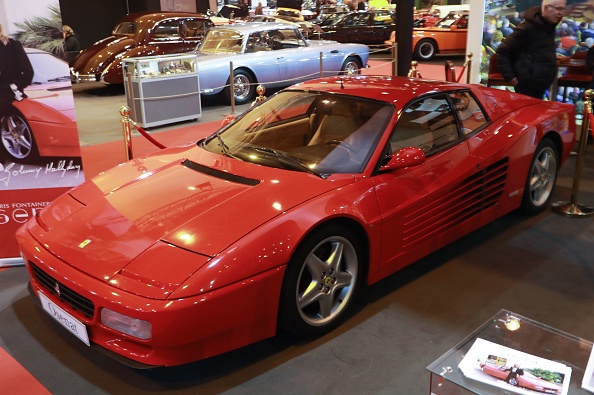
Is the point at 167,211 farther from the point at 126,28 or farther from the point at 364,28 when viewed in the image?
the point at 364,28

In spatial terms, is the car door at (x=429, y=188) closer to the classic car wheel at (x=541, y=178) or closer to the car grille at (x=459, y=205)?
the car grille at (x=459, y=205)

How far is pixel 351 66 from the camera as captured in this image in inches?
461

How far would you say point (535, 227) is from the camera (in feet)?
14.8

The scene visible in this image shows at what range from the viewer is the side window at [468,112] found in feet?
12.7

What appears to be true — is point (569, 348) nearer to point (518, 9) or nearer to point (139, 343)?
point (139, 343)

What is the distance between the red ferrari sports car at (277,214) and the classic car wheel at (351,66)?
288 inches

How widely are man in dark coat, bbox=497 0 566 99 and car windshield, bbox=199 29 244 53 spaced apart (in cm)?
546

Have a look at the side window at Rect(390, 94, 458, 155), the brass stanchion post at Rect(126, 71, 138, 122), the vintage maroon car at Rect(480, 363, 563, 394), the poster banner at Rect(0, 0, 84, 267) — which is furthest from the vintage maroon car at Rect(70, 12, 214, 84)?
the vintage maroon car at Rect(480, 363, 563, 394)

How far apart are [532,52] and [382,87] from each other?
2815 millimetres

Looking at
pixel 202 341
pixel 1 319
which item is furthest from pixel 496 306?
pixel 1 319

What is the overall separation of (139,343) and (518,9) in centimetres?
812

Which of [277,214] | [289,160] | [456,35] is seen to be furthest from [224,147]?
[456,35]

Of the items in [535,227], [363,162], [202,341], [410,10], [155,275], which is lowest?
[535,227]

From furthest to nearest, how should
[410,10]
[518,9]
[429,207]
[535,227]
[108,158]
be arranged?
1. [410,10]
2. [518,9]
3. [108,158]
4. [535,227]
5. [429,207]
